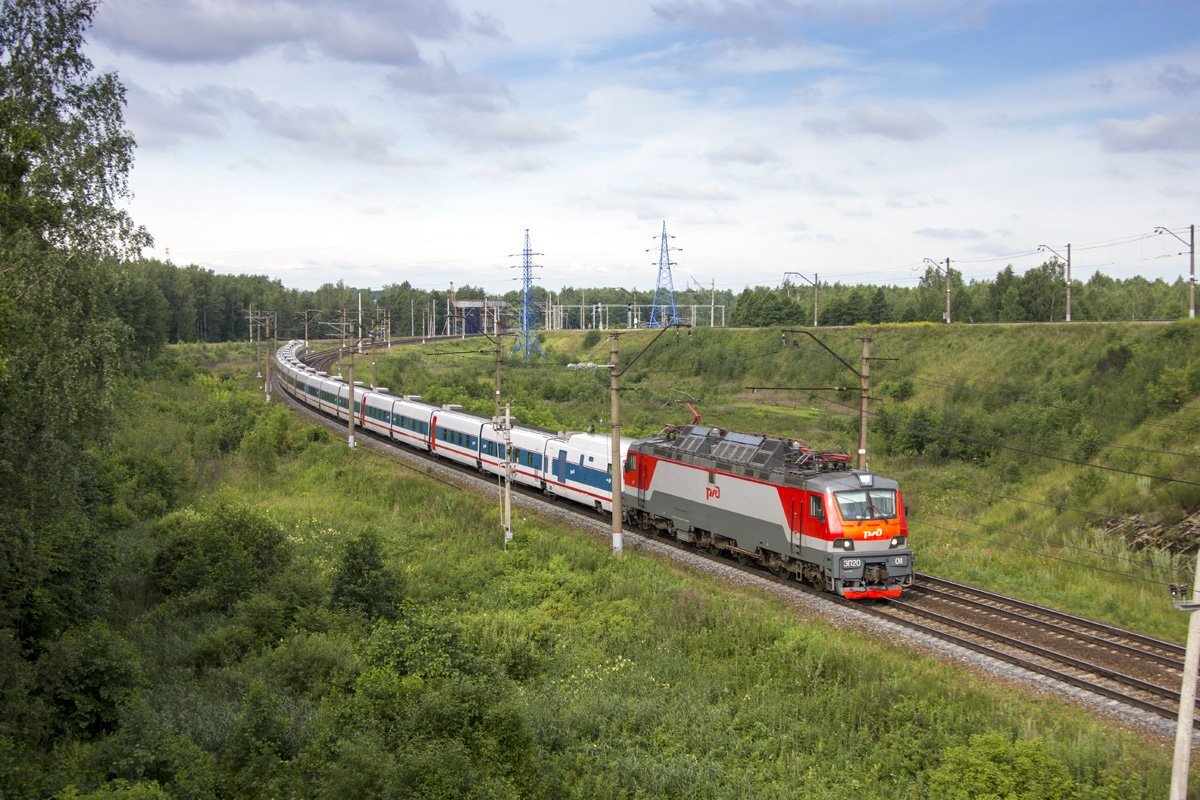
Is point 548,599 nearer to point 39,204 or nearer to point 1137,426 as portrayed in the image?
point 39,204

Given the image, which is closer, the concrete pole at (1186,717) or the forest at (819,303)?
the concrete pole at (1186,717)

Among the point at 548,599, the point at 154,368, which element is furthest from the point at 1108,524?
the point at 154,368

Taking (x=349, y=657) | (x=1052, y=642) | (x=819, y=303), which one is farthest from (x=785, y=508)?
(x=819, y=303)

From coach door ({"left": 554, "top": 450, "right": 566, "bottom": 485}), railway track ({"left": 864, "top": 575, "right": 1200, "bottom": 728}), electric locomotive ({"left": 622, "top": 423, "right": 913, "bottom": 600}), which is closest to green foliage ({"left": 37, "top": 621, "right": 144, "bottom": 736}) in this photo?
electric locomotive ({"left": 622, "top": 423, "right": 913, "bottom": 600})

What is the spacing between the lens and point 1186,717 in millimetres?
11836

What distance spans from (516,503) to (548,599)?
12882 mm

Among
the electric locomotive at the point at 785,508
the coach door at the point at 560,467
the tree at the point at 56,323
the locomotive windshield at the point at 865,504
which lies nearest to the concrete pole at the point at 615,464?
the electric locomotive at the point at 785,508

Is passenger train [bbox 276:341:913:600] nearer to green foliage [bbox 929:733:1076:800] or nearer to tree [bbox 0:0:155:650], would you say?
green foliage [bbox 929:733:1076:800]

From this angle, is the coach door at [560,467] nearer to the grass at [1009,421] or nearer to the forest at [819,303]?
the grass at [1009,421]

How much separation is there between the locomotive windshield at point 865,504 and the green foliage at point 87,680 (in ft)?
53.4

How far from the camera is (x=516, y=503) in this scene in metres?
36.7

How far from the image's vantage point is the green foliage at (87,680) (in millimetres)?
16500

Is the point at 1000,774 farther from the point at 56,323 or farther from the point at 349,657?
the point at 56,323

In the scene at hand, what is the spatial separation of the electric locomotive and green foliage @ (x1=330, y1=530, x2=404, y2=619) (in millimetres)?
10005
